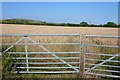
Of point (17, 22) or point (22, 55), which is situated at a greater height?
point (17, 22)

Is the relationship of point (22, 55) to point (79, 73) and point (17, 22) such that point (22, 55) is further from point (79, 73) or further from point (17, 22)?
point (17, 22)

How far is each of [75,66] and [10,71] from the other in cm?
211

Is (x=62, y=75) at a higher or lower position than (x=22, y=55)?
lower

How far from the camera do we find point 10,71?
601 centimetres

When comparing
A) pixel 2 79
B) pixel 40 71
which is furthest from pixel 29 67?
pixel 2 79

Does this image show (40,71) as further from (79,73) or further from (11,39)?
(11,39)

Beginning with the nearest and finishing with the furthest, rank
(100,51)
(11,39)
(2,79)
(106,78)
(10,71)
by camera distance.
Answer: (2,79) < (10,71) < (106,78) < (100,51) < (11,39)

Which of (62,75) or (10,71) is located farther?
(62,75)

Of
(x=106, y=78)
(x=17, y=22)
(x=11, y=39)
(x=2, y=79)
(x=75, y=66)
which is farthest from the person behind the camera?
(x=17, y=22)

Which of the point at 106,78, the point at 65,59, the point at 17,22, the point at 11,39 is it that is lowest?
the point at 106,78

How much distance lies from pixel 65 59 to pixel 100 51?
168 cm

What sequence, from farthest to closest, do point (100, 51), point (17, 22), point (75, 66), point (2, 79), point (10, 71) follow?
1. point (17, 22)
2. point (100, 51)
3. point (75, 66)
4. point (10, 71)
5. point (2, 79)

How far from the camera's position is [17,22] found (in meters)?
39.7

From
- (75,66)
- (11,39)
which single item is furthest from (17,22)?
(75,66)
